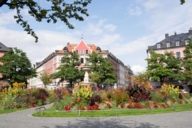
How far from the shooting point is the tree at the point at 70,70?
71.4m

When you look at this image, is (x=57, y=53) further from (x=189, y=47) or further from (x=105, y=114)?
(x=105, y=114)

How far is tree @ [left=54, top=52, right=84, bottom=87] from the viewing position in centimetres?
7144

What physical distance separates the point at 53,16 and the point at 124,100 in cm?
2106

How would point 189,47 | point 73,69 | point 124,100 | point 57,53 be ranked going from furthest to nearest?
point 57,53 < point 73,69 < point 189,47 < point 124,100

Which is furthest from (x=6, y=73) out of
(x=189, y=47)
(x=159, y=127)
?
(x=159, y=127)

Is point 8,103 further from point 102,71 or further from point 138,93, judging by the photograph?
point 102,71

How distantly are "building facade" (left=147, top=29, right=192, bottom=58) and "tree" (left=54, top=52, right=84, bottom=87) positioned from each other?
2557 centimetres

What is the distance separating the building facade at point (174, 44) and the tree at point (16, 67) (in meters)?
35.2

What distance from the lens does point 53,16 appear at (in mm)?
7711

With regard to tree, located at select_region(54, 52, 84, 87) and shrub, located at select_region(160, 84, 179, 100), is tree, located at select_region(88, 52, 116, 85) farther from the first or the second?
shrub, located at select_region(160, 84, 179, 100)

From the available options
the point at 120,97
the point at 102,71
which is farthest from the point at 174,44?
the point at 120,97

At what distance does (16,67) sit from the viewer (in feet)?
226

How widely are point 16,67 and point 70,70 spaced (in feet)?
32.8

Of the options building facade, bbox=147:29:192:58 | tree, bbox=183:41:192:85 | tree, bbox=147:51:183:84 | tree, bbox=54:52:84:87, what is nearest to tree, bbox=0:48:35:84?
tree, bbox=54:52:84:87
